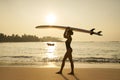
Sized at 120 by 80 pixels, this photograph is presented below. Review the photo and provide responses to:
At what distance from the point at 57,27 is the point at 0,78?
10.8ft

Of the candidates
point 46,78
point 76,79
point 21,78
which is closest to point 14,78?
Answer: point 21,78

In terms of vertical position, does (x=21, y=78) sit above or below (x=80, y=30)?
below

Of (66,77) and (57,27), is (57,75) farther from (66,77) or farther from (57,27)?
(57,27)

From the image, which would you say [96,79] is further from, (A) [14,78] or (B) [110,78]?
(A) [14,78]

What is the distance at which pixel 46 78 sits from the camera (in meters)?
13.5

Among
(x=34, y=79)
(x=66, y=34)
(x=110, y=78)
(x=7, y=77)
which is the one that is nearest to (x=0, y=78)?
(x=7, y=77)

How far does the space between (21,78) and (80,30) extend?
3.11m

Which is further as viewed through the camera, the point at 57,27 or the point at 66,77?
the point at 57,27

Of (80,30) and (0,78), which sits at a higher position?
(80,30)

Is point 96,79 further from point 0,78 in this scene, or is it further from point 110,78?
point 0,78

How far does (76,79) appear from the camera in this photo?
1343 centimetres

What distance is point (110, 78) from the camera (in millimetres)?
13938

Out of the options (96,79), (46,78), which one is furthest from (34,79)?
(96,79)

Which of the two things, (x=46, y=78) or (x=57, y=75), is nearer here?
(x=46, y=78)
